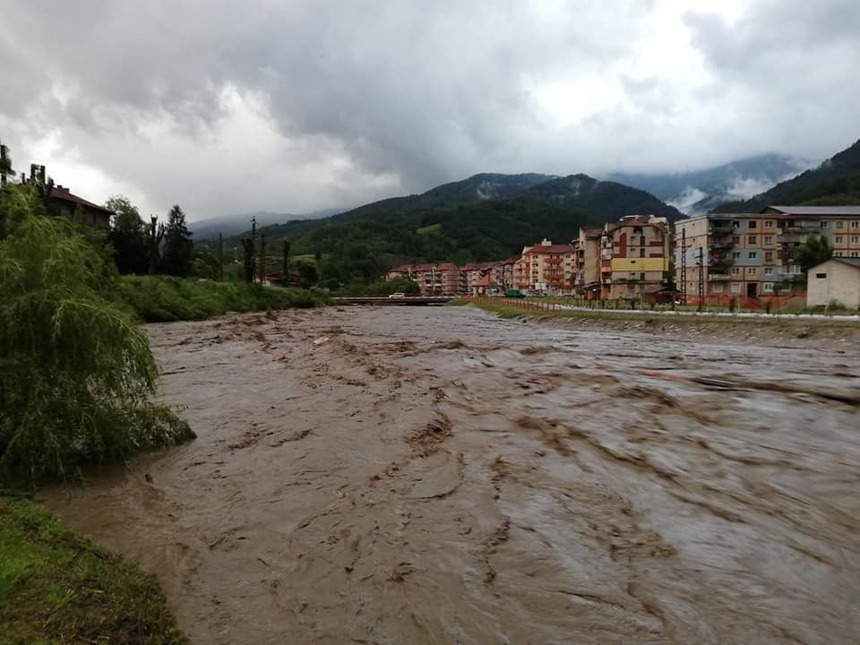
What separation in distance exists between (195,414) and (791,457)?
11.2m

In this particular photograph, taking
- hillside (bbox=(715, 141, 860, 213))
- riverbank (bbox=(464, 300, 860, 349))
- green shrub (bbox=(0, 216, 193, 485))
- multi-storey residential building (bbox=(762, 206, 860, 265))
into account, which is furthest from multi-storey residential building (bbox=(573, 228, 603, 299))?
green shrub (bbox=(0, 216, 193, 485))

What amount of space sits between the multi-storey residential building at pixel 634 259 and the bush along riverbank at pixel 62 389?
306 feet

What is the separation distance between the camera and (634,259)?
96.3 metres

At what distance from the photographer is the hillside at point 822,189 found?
451ft

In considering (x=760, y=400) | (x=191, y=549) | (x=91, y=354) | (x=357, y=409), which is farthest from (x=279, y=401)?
(x=760, y=400)

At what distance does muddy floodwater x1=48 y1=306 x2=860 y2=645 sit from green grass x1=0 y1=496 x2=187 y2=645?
299 millimetres

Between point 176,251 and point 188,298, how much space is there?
31.1 metres

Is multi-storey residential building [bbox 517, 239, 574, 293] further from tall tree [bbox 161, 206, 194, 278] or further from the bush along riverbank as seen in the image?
the bush along riverbank

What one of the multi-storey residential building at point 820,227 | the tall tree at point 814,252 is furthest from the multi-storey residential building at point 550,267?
the tall tree at point 814,252

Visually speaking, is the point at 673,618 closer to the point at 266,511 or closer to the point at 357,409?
the point at 266,511

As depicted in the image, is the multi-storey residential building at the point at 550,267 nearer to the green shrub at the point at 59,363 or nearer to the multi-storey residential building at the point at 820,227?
the multi-storey residential building at the point at 820,227

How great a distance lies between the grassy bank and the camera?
4619 centimetres

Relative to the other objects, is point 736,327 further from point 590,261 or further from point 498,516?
point 590,261

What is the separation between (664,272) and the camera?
98.0 metres
